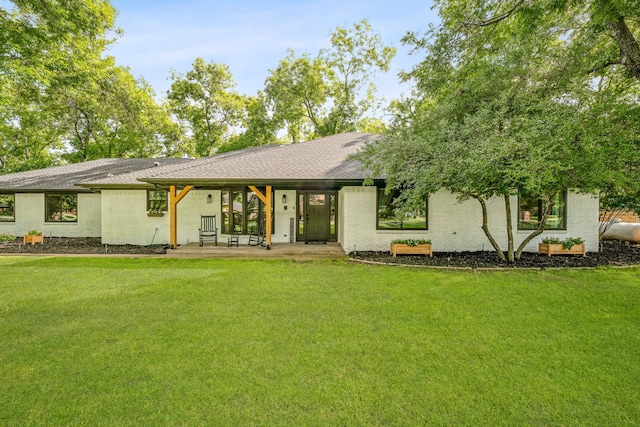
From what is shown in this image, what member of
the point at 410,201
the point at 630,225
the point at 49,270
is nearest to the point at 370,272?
the point at 410,201

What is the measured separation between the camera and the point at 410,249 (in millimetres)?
8602

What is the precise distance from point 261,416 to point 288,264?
5447 millimetres

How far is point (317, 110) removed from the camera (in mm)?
23109

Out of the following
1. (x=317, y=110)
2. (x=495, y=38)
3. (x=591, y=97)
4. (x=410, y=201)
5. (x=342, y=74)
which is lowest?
(x=410, y=201)

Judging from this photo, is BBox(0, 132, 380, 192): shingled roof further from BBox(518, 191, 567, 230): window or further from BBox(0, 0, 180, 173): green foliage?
BBox(518, 191, 567, 230): window

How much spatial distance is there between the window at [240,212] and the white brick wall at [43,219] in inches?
233

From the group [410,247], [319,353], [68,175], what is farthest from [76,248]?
[410,247]

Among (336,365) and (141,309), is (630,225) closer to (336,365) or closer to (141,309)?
(336,365)

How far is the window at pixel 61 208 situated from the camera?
1200 centimetres

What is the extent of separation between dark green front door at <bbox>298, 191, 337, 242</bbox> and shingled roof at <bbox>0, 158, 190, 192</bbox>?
5991 mm

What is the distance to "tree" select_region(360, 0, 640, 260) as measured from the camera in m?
5.54

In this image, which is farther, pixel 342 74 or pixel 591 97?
pixel 342 74

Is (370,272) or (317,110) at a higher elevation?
(317,110)

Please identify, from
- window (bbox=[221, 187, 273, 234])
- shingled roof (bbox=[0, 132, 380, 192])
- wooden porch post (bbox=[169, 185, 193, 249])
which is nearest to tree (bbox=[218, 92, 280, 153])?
shingled roof (bbox=[0, 132, 380, 192])
